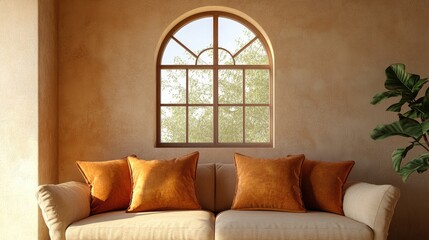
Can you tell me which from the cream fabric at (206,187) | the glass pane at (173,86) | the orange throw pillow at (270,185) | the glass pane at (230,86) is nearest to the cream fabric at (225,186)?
the cream fabric at (206,187)

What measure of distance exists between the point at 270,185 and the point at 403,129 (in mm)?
1170

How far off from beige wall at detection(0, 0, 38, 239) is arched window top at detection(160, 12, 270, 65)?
1.37m

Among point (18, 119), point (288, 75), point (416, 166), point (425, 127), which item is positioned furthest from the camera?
point (288, 75)

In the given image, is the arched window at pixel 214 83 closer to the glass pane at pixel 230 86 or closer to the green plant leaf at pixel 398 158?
the glass pane at pixel 230 86

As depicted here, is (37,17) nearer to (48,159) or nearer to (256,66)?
(48,159)

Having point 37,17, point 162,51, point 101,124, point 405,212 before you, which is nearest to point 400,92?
point 405,212

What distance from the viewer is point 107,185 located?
4.48 m

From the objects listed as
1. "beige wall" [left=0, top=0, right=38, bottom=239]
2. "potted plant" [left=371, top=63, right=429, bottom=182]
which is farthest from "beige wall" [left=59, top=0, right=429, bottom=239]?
"potted plant" [left=371, top=63, right=429, bottom=182]

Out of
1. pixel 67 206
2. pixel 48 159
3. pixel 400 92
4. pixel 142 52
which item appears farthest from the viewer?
pixel 142 52

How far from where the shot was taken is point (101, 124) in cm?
522

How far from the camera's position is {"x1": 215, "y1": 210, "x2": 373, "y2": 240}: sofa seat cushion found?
12.5ft

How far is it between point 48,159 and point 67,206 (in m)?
1.08

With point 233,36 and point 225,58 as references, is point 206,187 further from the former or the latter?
point 233,36

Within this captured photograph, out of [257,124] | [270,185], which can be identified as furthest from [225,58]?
[270,185]
